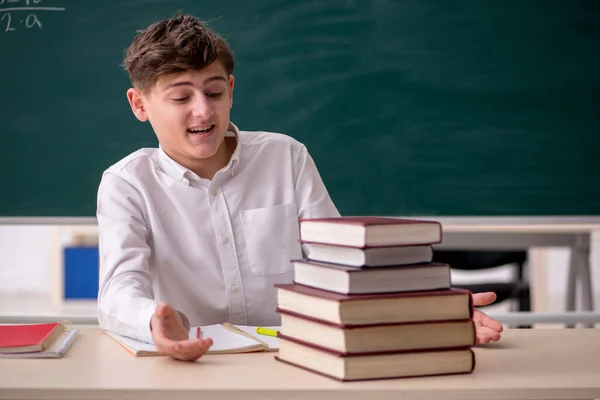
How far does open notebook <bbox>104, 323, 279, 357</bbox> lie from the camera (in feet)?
4.29

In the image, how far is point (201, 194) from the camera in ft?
6.39

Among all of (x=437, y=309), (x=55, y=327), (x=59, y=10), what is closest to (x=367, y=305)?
(x=437, y=309)

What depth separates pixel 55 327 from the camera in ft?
4.76

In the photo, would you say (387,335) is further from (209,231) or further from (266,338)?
(209,231)

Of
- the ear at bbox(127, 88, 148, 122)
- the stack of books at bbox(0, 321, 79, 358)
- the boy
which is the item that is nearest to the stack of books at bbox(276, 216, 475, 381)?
the stack of books at bbox(0, 321, 79, 358)

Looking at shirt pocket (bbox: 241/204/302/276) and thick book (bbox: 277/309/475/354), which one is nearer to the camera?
thick book (bbox: 277/309/475/354)

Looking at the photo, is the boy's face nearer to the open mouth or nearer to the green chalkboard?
the open mouth

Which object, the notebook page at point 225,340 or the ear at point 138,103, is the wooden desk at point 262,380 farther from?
the ear at point 138,103

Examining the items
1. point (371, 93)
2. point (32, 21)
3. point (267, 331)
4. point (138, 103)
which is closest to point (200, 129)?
point (138, 103)

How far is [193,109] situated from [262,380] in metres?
0.82

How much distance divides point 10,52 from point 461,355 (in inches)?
82.1

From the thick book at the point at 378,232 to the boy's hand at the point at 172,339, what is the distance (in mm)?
243

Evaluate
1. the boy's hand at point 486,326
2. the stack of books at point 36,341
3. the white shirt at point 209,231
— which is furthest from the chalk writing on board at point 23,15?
the boy's hand at point 486,326

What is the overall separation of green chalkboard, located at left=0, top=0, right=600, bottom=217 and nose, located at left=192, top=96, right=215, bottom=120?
933mm
